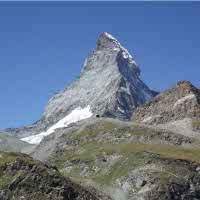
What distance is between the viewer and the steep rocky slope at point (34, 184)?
18138 centimetres

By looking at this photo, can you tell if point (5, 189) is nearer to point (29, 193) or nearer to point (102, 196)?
point (29, 193)

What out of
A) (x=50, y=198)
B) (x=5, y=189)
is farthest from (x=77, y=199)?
(x=5, y=189)

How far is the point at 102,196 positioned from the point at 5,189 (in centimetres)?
3399

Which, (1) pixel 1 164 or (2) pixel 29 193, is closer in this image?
(2) pixel 29 193

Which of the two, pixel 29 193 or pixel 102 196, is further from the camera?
pixel 102 196

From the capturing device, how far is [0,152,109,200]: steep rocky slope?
595ft

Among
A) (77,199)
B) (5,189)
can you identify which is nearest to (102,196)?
(77,199)

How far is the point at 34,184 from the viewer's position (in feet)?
606

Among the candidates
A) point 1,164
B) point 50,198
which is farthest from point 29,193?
point 1,164

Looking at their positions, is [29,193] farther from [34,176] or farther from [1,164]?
[1,164]

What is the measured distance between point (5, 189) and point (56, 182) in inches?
618

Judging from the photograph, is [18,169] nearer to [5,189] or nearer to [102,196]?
[5,189]

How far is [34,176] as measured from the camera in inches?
7387

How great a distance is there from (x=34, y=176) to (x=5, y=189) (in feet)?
33.7
